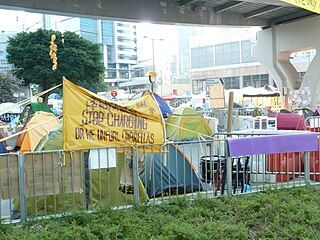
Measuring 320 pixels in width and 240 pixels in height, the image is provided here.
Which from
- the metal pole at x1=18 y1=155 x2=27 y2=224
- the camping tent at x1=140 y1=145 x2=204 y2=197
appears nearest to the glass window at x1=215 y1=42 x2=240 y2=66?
the camping tent at x1=140 y1=145 x2=204 y2=197

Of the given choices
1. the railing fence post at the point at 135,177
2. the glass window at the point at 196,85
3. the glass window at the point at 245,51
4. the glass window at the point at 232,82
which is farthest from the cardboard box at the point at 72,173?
the glass window at the point at 196,85

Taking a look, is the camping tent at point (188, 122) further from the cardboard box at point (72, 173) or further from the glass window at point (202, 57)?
the glass window at point (202, 57)

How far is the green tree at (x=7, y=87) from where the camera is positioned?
4984 cm

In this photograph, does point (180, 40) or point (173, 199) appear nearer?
point (173, 199)

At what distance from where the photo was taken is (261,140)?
7031 mm

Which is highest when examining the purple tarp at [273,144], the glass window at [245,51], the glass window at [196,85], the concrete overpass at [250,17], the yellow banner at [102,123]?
the glass window at [245,51]

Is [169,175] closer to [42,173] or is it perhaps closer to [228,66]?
[42,173]

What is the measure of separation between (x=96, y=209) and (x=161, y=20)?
1657 centimetres

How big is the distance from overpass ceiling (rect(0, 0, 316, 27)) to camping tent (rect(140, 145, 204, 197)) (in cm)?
1181

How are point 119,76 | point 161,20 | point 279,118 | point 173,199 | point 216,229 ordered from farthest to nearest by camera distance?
1. point 119,76
2. point 161,20
3. point 279,118
4. point 173,199
5. point 216,229

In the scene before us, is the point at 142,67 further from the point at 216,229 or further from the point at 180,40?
the point at 216,229

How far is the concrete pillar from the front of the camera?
25.5m

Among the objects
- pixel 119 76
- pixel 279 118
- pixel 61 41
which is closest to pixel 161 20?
pixel 279 118

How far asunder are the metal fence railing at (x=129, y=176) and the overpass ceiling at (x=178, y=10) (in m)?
11.4
